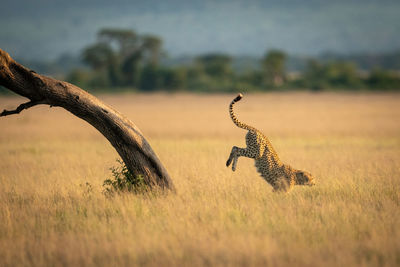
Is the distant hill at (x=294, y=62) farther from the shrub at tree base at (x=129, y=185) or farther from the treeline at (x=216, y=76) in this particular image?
the shrub at tree base at (x=129, y=185)

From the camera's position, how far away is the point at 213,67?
230ft

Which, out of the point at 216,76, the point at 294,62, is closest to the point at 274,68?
the point at 216,76

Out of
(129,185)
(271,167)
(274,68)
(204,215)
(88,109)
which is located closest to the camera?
(204,215)

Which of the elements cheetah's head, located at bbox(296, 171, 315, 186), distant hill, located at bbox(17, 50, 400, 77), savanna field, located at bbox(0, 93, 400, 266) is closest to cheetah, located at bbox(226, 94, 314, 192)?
cheetah's head, located at bbox(296, 171, 315, 186)

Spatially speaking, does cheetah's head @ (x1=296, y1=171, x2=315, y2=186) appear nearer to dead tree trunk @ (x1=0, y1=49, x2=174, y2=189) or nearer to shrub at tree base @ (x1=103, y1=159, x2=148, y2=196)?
dead tree trunk @ (x1=0, y1=49, x2=174, y2=189)

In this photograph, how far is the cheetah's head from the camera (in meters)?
8.22

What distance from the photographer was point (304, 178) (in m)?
8.24

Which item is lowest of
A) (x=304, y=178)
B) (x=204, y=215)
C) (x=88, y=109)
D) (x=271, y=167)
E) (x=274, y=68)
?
(x=204, y=215)

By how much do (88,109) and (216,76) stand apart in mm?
62069

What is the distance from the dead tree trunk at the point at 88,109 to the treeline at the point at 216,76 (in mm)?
51545

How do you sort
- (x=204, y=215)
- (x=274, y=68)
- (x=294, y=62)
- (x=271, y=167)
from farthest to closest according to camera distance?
(x=294, y=62), (x=274, y=68), (x=271, y=167), (x=204, y=215)

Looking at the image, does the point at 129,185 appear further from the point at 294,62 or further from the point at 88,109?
the point at 294,62

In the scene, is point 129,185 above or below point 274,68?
below

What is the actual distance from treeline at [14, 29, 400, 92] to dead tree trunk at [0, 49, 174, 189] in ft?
169
